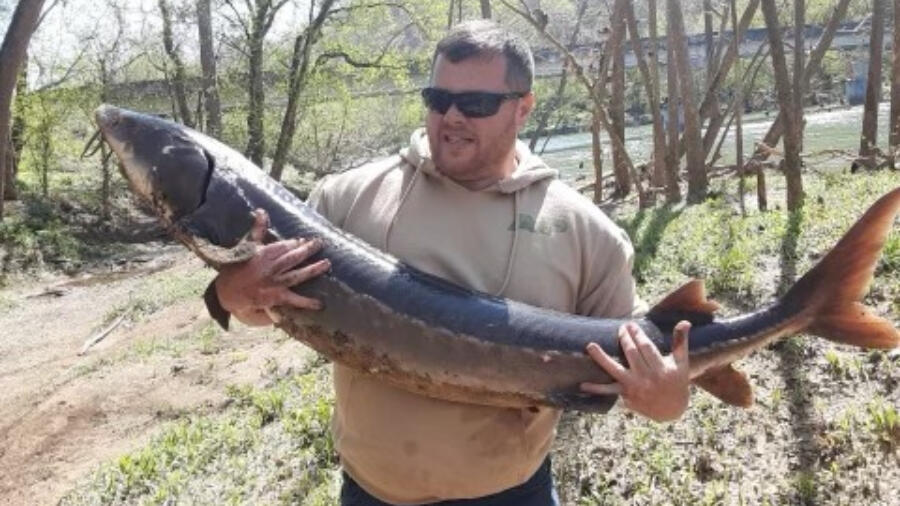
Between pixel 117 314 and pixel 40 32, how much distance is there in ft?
49.5

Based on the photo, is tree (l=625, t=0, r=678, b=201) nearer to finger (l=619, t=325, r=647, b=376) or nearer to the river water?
the river water

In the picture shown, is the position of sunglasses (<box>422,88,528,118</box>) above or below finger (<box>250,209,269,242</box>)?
above

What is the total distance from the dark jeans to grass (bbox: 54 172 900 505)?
1937 mm

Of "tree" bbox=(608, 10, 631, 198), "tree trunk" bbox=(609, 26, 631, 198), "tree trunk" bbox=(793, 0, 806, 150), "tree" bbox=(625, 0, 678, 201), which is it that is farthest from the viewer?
"tree trunk" bbox=(609, 26, 631, 198)

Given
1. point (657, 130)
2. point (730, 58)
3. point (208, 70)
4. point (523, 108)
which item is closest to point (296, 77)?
point (208, 70)

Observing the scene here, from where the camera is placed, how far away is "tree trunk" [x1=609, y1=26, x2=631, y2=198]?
13.6 m

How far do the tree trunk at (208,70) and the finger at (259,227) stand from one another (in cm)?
2245

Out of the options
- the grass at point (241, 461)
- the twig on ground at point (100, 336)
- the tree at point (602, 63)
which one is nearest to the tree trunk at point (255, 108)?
the twig on ground at point (100, 336)

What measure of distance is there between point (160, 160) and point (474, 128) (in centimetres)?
98

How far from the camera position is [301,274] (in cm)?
243

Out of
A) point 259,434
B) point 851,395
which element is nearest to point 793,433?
point 851,395

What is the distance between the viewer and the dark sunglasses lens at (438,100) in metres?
2.38

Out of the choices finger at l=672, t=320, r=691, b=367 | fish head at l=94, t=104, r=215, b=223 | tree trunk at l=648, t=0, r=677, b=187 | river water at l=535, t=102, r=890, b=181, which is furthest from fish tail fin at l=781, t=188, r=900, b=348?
river water at l=535, t=102, r=890, b=181

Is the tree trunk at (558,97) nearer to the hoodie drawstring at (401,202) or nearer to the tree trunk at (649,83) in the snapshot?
the tree trunk at (649,83)
